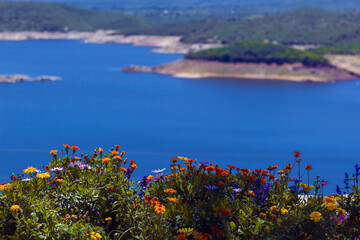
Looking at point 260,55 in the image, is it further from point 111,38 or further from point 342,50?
point 111,38

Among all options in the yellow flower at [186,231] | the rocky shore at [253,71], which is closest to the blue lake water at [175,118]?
the rocky shore at [253,71]

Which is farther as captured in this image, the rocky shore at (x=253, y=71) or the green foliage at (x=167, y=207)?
the rocky shore at (x=253, y=71)

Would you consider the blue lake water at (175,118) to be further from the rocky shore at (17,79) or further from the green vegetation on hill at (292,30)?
the green vegetation on hill at (292,30)

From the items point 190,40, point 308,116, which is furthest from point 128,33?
point 308,116

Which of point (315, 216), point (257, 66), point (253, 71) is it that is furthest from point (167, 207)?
point (257, 66)

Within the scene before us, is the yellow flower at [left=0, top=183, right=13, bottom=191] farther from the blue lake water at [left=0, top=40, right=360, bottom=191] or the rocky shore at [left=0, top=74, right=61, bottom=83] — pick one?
the rocky shore at [left=0, top=74, right=61, bottom=83]

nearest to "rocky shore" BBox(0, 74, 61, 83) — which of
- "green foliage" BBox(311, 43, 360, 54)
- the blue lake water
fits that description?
the blue lake water
